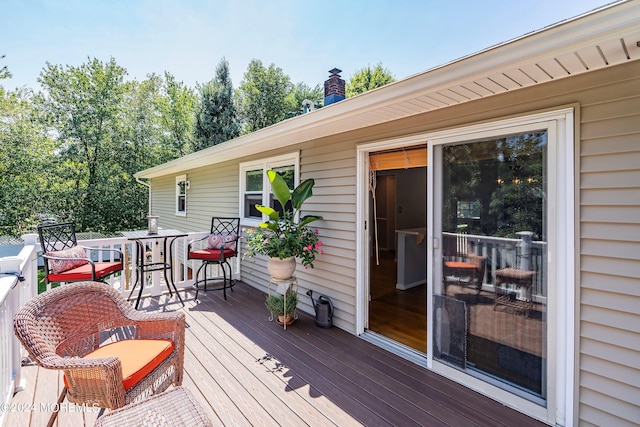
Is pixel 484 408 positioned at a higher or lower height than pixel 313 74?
lower

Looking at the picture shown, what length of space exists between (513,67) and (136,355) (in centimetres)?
302

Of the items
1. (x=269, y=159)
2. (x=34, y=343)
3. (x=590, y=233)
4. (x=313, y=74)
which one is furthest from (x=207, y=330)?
(x=313, y=74)

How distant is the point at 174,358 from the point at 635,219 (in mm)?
3132

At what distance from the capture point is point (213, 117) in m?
15.3

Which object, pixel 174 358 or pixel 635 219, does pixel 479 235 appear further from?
pixel 174 358

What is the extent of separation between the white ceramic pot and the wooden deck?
662 millimetres

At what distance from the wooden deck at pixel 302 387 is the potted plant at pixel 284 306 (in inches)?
6.3

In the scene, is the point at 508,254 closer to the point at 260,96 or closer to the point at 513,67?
the point at 513,67

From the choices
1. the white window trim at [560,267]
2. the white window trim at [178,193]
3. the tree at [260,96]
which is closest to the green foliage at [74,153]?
the tree at [260,96]

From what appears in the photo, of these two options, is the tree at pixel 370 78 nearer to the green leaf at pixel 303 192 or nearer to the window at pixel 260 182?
the window at pixel 260 182

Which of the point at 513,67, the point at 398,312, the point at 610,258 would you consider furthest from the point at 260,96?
the point at 610,258

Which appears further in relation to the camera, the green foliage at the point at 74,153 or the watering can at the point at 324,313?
the green foliage at the point at 74,153

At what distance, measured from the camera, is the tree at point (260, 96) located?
1762 centimetres

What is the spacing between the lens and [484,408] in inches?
88.8
